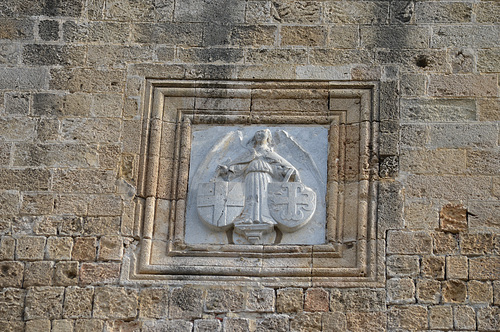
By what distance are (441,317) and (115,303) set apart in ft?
6.88

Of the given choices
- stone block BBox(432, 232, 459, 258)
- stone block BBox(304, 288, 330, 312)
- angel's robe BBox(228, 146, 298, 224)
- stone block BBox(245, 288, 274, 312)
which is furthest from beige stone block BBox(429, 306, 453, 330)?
angel's robe BBox(228, 146, 298, 224)

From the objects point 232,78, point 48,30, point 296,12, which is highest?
point 296,12

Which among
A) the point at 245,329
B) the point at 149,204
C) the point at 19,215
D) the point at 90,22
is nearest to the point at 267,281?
the point at 245,329

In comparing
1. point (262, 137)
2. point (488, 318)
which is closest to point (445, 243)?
point (488, 318)

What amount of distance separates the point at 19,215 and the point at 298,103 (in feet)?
6.85

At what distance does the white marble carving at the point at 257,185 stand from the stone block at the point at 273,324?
0.57 meters

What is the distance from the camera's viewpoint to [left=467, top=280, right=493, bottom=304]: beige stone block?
6887 mm

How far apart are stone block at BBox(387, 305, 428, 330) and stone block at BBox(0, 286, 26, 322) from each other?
7.83ft

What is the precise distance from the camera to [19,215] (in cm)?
731

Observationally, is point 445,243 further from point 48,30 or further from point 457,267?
point 48,30

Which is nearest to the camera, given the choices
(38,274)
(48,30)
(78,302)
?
(78,302)

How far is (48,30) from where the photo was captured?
791cm

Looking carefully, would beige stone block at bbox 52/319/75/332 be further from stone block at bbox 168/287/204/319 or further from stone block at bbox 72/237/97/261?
stone block at bbox 168/287/204/319

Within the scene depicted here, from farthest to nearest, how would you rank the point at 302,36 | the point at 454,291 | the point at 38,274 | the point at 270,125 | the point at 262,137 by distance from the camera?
the point at 302,36
the point at 270,125
the point at 262,137
the point at 38,274
the point at 454,291
